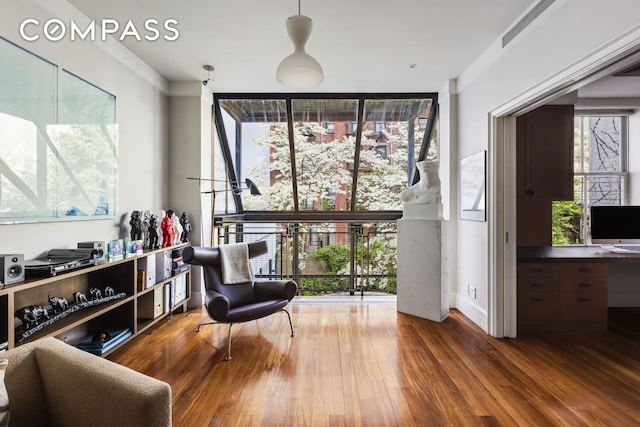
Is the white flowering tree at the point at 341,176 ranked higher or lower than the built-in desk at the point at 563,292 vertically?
higher

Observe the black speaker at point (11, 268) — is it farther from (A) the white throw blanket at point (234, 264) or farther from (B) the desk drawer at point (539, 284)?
(B) the desk drawer at point (539, 284)

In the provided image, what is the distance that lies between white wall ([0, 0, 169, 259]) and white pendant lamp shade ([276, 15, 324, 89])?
5.52 feet

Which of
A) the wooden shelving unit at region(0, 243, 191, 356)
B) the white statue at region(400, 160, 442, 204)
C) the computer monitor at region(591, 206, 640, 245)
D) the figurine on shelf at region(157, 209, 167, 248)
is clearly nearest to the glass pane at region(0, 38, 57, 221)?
the wooden shelving unit at region(0, 243, 191, 356)

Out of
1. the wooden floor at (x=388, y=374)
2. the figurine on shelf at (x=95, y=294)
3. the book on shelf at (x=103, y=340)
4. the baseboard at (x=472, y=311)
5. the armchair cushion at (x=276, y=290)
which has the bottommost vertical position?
the wooden floor at (x=388, y=374)

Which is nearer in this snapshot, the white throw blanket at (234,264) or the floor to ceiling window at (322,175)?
the white throw blanket at (234,264)

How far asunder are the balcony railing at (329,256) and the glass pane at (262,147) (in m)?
0.46

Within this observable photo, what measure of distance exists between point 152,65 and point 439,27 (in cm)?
294

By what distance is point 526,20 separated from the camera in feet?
8.55

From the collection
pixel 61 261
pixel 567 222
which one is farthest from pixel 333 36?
pixel 567 222

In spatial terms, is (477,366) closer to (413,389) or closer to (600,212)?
(413,389)

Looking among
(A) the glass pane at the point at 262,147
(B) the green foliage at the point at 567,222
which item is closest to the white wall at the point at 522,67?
(B) the green foliage at the point at 567,222

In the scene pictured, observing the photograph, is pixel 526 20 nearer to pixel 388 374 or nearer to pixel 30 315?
pixel 388 374

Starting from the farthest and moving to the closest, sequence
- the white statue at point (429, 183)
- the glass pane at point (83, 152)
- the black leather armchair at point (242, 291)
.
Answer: the white statue at point (429, 183), the black leather armchair at point (242, 291), the glass pane at point (83, 152)

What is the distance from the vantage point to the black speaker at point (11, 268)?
1781 mm
